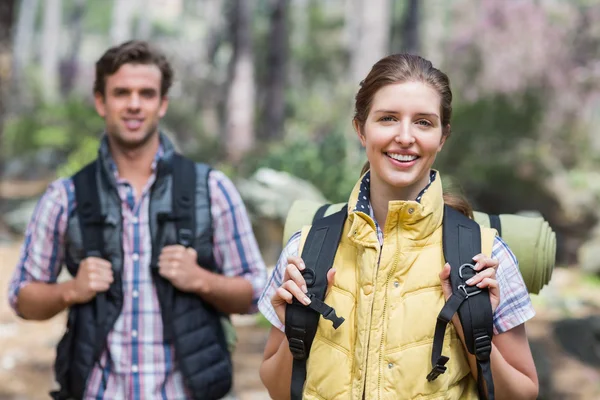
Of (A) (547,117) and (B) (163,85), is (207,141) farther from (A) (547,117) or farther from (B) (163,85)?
(B) (163,85)

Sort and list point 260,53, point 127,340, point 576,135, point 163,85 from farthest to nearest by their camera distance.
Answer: point 260,53
point 576,135
point 163,85
point 127,340

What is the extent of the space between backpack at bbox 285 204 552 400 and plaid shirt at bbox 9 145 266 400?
0.99 meters

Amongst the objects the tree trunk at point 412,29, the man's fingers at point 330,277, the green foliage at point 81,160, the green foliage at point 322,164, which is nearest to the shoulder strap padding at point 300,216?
the man's fingers at point 330,277

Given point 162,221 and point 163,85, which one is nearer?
point 162,221

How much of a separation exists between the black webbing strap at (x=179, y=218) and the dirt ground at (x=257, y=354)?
11.8 feet

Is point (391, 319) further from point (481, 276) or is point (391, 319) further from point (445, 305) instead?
point (481, 276)

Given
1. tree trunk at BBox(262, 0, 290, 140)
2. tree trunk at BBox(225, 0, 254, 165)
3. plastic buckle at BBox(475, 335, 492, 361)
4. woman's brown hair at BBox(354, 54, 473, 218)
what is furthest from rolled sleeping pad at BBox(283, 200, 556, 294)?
tree trunk at BBox(262, 0, 290, 140)

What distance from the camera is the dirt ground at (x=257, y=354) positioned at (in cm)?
650

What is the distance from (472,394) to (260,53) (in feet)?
79.1

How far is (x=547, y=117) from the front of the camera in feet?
53.5

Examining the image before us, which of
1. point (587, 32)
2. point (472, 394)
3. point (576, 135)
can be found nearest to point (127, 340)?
point (472, 394)

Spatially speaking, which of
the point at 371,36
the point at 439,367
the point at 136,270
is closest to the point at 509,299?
the point at 439,367

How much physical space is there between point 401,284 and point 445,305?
5.7 inches

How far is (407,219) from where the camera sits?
80.6 inches
